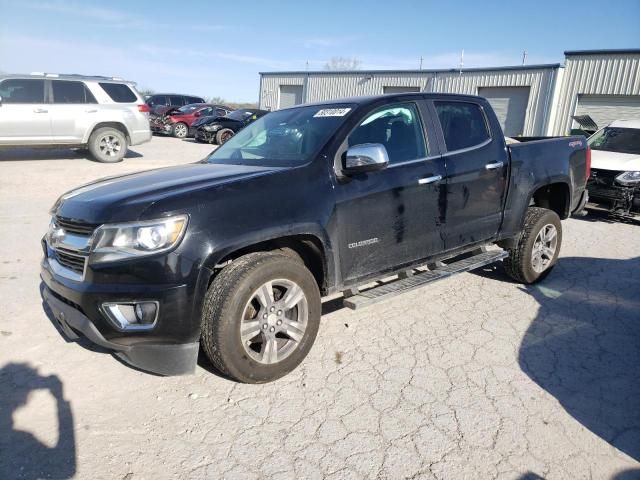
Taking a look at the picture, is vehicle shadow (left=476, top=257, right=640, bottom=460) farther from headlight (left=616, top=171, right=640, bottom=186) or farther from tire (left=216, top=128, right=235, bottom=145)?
tire (left=216, top=128, right=235, bottom=145)

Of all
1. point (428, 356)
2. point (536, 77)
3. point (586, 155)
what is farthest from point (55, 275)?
point (536, 77)

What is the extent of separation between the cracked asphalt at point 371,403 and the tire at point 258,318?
19 cm

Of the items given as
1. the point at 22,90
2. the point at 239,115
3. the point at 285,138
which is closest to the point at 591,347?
the point at 285,138

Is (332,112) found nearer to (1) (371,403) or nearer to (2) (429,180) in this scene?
(2) (429,180)

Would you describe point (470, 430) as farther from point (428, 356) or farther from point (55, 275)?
point (55, 275)

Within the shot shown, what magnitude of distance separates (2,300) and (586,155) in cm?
607

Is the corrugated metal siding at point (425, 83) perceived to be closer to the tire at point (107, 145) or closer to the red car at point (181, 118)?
the red car at point (181, 118)

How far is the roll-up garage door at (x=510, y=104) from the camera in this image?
859 inches

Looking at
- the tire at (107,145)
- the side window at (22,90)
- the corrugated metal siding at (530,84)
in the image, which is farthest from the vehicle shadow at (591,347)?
the corrugated metal siding at (530,84)

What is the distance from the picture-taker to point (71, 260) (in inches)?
115

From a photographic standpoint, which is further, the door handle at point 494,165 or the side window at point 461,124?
the door handle at point 494,165

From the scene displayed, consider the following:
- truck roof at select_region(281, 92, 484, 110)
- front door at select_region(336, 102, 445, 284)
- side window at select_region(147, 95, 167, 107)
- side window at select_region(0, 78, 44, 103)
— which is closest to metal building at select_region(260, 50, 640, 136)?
side window at select_region(147, 95, 167, 107)

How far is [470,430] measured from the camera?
2.69 meters

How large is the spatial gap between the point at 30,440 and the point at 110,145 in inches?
427
